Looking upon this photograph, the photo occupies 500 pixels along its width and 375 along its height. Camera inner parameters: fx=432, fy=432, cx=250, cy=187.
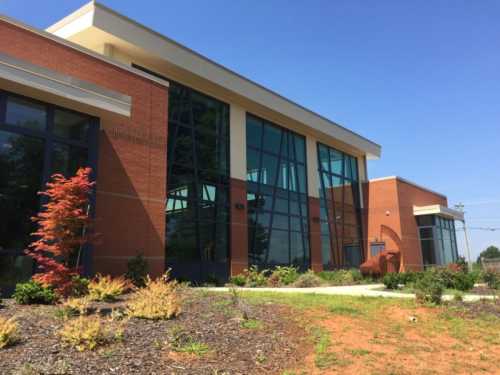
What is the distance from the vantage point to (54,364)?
19.8 ft

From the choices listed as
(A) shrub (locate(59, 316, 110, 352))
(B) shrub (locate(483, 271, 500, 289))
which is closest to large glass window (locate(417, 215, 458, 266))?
(B) shrub (locate(483, 271, 500, 289))

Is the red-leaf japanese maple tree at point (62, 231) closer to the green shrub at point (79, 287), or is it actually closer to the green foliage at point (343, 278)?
the green shrub at point (79, 287)

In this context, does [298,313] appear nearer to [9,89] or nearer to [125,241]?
[125,241]

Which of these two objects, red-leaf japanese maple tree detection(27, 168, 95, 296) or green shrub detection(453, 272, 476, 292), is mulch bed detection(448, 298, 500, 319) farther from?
red-leaf japanese maple tree detection(27, 168, 95, 296)

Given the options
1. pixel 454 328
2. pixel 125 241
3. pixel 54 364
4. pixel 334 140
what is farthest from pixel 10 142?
pixel 334 140

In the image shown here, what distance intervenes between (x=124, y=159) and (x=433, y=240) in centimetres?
2754

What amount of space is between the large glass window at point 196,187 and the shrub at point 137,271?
3134 millimetres

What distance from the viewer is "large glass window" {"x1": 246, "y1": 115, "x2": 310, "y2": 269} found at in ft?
79.6

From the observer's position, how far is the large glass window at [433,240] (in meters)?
34.9

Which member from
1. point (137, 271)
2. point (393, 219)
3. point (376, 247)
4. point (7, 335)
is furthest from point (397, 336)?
point (393, 219)

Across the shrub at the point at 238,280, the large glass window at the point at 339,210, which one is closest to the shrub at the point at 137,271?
the shrub at the point at 238,280

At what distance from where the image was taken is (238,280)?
20.9 metres

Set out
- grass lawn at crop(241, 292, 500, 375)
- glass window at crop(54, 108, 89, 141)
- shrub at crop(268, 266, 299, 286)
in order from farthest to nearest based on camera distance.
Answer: shrub at crop(268, 266, 299, 286)
glass window at crop(54, 108, 89, 141)
grass lawn at crop(241, 292, 500, 375)

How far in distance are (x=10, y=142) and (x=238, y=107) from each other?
46.1 ft
